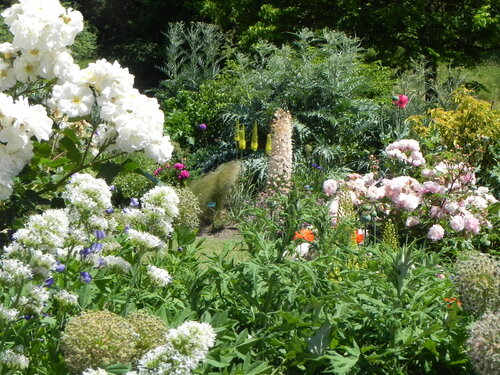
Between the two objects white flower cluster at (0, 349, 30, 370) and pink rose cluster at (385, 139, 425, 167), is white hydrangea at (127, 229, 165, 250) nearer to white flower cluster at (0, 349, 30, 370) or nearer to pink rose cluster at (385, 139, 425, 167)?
white flower cluster at (0, 349, 30, 370)

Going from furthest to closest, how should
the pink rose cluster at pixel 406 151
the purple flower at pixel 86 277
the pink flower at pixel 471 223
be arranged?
the pink rose cluster at pixel 406 151 < the pink flower at pixel 471 223 < the purple flower at pixel 86 277

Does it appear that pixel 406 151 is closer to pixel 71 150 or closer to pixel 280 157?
pixel 280 157

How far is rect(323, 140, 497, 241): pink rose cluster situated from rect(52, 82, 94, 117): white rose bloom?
111 inches

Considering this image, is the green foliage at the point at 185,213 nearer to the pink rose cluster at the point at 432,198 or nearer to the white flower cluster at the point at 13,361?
the pink rose cluster at the point at 432,198

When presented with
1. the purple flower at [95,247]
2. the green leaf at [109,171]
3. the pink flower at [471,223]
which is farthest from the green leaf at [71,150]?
the pink flower at [471,223]

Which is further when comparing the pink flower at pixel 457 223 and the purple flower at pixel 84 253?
the pink flower at pixel 457 223

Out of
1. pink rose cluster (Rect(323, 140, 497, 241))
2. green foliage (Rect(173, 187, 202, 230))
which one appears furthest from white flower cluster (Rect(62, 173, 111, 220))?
pink rose cluster (Rect(323, 140, 497, 241))

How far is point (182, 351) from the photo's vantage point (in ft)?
6.26

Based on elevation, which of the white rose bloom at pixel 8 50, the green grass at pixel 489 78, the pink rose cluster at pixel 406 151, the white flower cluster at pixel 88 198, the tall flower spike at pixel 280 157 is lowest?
the green grass at pixel 489 78

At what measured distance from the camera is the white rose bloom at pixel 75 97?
276 centimetres

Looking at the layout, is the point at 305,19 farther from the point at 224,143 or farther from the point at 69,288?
the point at 69,288

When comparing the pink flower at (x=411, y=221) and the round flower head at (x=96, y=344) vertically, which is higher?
the round flower head at (x=96, y=344)

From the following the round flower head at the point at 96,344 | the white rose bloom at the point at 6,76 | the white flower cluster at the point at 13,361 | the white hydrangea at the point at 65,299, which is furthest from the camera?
the white rose bloom at the point at 6,76

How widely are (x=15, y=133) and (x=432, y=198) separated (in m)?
4.42
